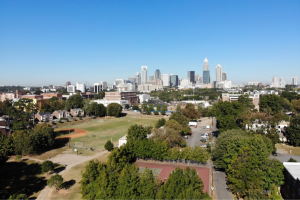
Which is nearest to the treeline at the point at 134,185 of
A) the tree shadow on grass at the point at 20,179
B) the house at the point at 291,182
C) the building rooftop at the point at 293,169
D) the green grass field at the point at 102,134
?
the tree shadow on grass at the point at 20,179

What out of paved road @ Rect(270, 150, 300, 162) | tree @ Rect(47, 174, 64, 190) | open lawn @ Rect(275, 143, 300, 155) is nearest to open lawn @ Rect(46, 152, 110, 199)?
tree @ Rect(47, 174, 64, 190)

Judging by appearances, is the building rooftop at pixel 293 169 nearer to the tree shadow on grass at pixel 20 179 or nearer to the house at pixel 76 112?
the tree shadow on grass at pixel 20 179

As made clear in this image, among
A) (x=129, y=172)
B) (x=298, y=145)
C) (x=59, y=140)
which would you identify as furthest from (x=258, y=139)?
(x=59, y=140)

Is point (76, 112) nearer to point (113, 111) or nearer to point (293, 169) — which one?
point (113, 111)

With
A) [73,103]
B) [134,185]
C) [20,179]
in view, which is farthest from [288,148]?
[73,103]

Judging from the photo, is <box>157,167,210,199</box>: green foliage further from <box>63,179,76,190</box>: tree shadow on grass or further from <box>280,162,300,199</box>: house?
<box>63,179,76,190</box>: tree shadow on grass
